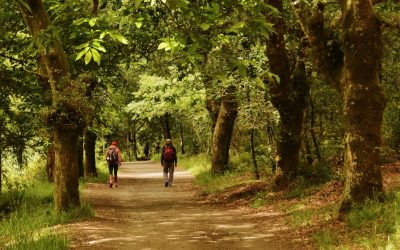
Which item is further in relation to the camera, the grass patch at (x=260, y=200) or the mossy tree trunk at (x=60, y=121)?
the grass patch at (x=260, y=200)

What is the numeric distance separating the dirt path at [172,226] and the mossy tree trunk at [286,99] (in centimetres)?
237

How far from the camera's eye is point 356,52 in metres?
9.28

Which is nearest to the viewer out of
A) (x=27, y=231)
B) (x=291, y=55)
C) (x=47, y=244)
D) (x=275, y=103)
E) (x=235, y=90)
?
(x=47, y=244)

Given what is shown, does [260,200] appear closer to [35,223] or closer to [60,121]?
[60,121]

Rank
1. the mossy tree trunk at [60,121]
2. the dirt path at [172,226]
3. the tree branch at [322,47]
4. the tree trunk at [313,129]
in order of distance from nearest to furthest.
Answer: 1. the dirt path at [172,226]
2. the tree branch at [322,47]
3. the mossy tree trunk at [60,121]
4. the tree trunk at [313,129]

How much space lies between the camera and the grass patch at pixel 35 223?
8461 millimetres

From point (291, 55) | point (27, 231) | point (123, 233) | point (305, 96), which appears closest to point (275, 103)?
point (305, 96)

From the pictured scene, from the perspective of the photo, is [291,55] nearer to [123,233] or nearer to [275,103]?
[275,103]

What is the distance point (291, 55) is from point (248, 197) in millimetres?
4941

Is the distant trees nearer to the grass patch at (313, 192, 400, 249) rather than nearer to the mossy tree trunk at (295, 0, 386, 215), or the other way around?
the mossy tree trunk at (295, 0, 386, 215)

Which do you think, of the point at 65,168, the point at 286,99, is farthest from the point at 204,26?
the point at 286,99

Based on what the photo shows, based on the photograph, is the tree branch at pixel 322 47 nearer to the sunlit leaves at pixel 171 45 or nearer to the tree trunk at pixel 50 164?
the sunlit leaves at pixel 171 45

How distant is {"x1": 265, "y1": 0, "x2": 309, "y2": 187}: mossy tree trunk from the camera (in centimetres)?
1454

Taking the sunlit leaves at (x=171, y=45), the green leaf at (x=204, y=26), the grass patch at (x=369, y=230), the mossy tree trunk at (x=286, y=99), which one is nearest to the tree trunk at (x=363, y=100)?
the grass patch at (x=369, y=230)
